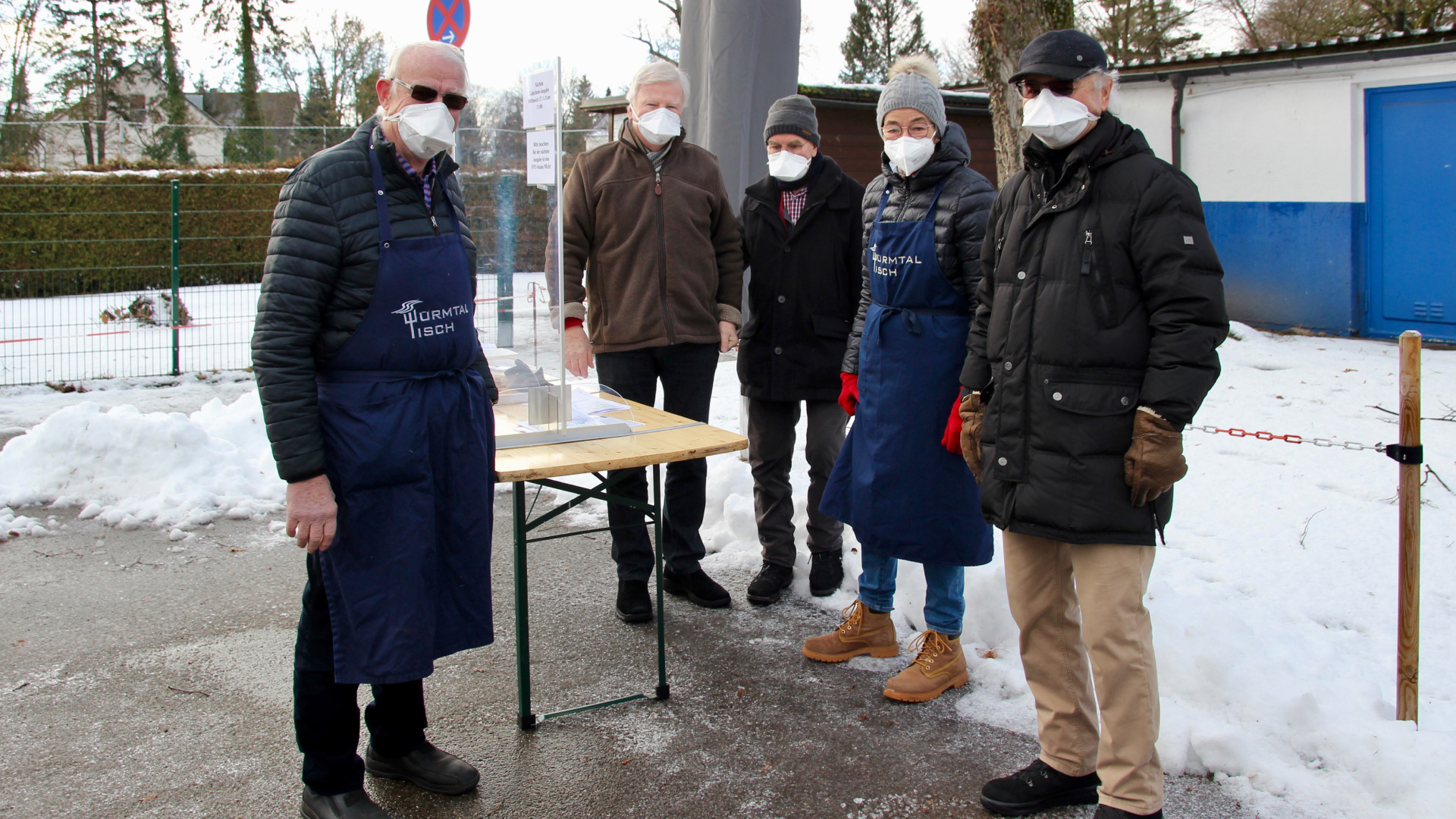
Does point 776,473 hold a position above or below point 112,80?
below

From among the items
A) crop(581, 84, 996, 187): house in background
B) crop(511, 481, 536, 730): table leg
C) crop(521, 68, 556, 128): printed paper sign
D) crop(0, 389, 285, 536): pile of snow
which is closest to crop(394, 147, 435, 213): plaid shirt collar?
crop(521, 68, 556, 128): printed paper sign

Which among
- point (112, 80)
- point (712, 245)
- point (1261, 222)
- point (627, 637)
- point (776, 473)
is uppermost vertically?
point (112, 80)

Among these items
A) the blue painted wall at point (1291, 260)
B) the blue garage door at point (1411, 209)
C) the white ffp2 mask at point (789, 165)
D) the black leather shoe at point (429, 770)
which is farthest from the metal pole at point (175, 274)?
the blue garage door at point (1411, 209)

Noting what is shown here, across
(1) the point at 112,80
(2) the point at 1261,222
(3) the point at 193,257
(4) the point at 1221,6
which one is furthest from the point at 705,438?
(1) the point at 112,80

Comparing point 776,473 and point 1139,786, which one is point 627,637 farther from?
point 1139,786

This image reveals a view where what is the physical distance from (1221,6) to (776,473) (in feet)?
77.7

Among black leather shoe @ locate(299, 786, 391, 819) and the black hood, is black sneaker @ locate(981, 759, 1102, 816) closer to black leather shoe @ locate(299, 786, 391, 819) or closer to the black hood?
black leather shoe @ locate(299, 786, 391, 819)

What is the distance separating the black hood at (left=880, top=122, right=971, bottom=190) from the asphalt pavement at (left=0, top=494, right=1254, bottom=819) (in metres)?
1.70

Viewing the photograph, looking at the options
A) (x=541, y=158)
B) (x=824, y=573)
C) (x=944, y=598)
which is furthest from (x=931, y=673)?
(x=541, y=158)

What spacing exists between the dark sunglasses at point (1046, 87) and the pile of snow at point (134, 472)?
4.61 meters

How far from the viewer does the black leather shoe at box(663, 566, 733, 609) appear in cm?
440

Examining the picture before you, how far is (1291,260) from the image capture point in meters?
11.2

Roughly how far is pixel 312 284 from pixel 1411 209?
10846 mm

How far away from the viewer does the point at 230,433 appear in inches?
262
